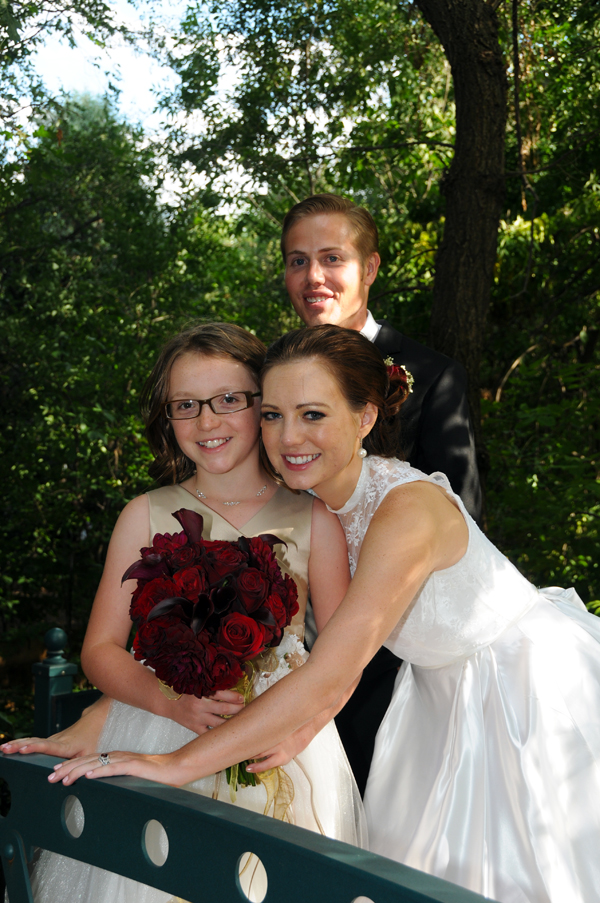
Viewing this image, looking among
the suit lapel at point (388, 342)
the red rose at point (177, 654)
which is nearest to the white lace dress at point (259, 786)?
the red rose at point (177, 654)

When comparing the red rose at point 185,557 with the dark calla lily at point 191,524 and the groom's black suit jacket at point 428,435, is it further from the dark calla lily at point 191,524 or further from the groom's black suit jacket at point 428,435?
the groom's black suit jacket at point 428,435

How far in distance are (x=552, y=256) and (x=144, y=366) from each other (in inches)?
161

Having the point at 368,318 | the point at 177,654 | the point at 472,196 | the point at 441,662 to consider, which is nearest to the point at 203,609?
the point at 177,654

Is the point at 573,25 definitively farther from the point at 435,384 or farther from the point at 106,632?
the point at 106,632

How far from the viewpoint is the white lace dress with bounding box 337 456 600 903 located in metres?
2.13

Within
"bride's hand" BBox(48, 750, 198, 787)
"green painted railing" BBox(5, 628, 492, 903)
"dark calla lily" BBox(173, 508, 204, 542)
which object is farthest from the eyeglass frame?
"green painted railing" BBox(5, 628, 492, 903)

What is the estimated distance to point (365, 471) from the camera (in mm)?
2424

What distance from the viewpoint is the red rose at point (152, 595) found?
1.76 meters

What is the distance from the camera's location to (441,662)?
8.04 ft

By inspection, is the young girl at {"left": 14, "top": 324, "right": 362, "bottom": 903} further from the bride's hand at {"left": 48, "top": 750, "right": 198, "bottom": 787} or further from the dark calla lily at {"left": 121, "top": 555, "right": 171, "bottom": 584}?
the dark calla lily at {"left": 121, "top": 555, "right": 171, "bottom": 584}

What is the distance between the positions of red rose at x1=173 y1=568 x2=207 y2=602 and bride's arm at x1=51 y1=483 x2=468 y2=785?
0.29 meters

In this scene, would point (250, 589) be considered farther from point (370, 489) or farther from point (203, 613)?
point (370, 489)

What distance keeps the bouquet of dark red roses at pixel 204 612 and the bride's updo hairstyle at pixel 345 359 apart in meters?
0.65

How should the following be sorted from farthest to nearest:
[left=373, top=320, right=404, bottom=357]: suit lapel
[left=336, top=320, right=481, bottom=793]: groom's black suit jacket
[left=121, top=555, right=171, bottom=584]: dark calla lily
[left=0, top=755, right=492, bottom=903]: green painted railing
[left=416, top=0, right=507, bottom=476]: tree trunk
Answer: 1. [left=416, top=0, right=507, bottom=476]: tree trunk
2. [left=373, top=320, right=404, bottom=357]: suit lapel
3. [left=336, top=320, right=481, bottom=793]: groom's black suit jacket
4. [left=121, top=555, right=171, bottom=584]: dark calla lily
5. [left=0, top=755, right=492, bottom=903]: green painted railing
